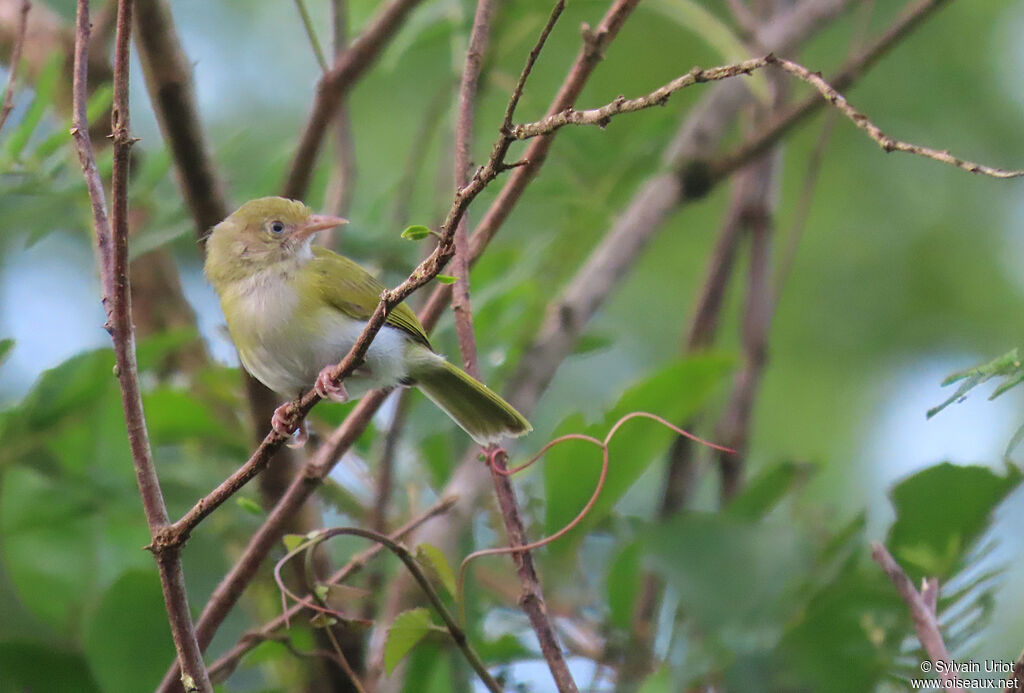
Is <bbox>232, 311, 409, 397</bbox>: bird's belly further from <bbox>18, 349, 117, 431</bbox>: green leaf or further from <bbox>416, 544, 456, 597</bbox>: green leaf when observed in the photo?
<bbox>416, 544, 456, 597</bbox>: green leaf

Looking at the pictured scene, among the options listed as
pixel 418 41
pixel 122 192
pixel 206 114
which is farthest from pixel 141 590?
pixel 206 114

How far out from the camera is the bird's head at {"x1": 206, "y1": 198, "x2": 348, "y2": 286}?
2.98 meters

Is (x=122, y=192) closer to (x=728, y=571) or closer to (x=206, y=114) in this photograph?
(x=728, y=571)

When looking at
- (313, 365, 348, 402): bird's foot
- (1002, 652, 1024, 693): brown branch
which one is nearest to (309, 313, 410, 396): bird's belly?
(313, 365, 348, 402): bird's foot

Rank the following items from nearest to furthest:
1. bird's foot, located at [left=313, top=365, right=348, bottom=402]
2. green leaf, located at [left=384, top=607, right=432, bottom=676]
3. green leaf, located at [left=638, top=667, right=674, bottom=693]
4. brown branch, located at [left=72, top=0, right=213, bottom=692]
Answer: brown branch, located at [left=72, top=0, right=213, bottom=692], bird's foot, located at [left=313, top=365, right=348, bottom=402], green leaf, located at [left=384, top=607, right=432, bottom=676], green leaf, located at [left=638, top=667, right=674, bottom=693]

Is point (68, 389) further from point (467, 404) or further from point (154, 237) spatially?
point (467, 404)

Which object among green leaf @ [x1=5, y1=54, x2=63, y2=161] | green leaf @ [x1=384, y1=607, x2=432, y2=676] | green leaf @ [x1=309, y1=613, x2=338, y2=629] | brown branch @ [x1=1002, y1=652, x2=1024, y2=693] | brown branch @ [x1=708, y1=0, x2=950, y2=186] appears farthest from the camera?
brown branch @ [x1=708, y1=0, x2=950, y2=186]

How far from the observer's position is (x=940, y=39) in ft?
18.8

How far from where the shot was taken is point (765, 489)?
318 centimetres

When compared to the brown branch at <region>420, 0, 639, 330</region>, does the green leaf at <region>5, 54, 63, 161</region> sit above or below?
above

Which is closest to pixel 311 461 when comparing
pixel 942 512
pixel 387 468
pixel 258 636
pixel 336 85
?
pixel 258 636

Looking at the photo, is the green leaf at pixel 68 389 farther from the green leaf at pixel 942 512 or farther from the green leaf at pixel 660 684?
the green leaf at pixel 942 512

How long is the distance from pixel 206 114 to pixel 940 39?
3.74 meters

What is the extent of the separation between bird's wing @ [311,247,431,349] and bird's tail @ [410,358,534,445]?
0.34ft
